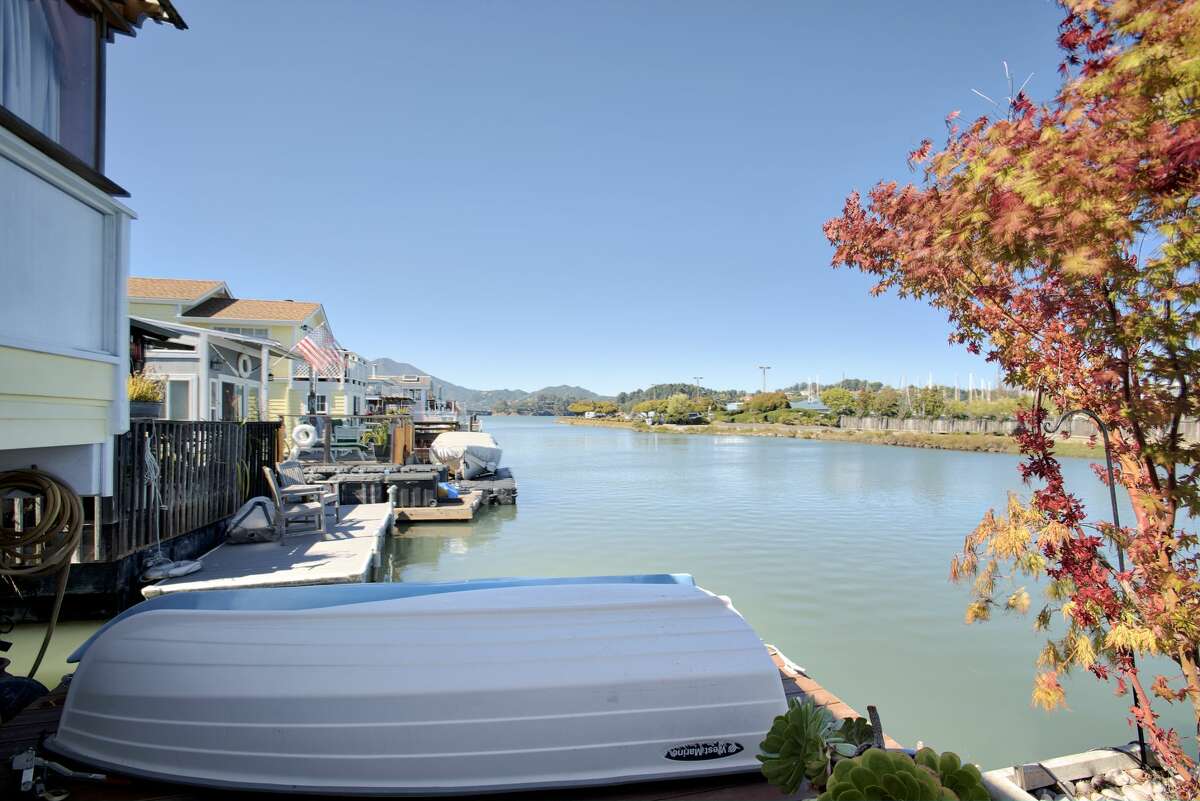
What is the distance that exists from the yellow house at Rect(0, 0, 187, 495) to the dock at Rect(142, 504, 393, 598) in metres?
2.12

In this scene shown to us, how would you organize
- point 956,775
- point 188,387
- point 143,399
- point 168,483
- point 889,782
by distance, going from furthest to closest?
point 188,387 < point 143,399 < point 168,483 < point 956,775 < point 889,782

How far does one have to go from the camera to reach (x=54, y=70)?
3293 millimetres

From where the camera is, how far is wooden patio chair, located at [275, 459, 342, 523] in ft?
28.8

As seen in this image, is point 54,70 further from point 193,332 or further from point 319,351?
point 319,351

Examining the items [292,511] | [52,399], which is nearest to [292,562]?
[292,511]

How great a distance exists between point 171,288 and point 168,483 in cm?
1761

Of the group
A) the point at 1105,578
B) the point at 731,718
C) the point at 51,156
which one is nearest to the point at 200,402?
the point at 51,156

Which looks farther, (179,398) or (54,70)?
(179,398)

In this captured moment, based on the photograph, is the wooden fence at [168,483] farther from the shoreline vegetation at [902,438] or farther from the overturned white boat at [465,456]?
the shoreline vegetation at [902,438]

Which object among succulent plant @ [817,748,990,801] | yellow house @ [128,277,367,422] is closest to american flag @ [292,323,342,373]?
yellow house @ [128,277,367,422]

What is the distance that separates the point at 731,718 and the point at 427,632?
119cm

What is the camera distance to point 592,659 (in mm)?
2312

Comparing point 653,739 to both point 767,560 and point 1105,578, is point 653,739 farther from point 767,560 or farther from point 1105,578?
point 767,560

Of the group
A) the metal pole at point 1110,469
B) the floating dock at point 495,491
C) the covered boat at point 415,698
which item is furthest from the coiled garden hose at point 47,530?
the floating dock at point 495,491
